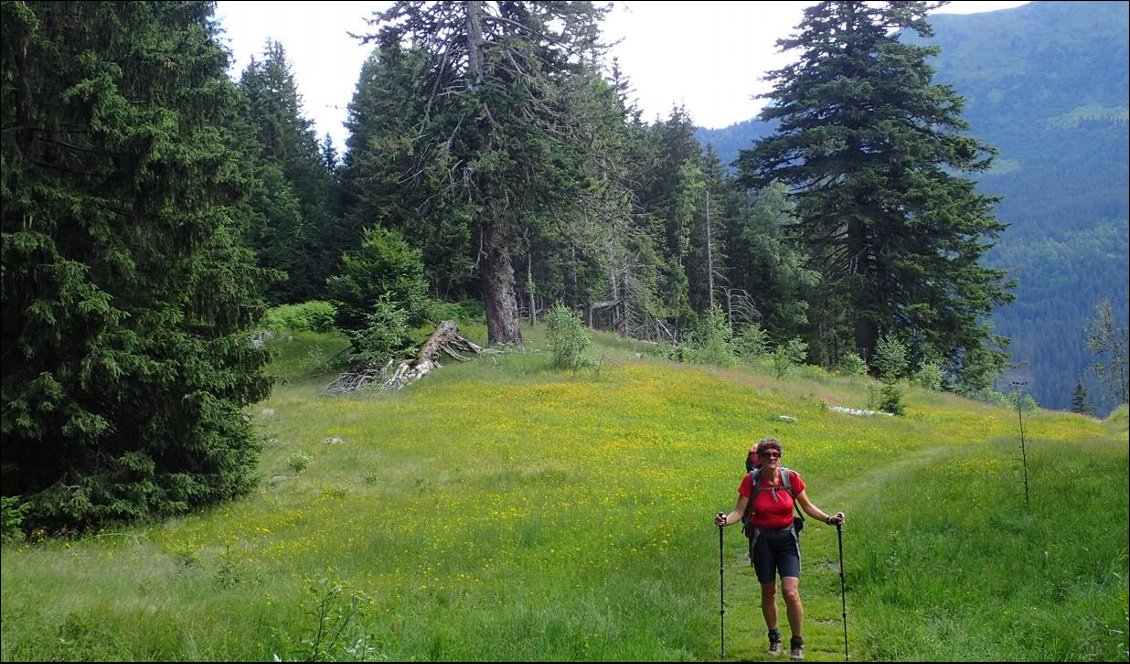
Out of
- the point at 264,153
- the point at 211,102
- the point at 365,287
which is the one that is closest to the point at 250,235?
the point at 264,153

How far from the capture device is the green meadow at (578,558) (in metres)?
6.44

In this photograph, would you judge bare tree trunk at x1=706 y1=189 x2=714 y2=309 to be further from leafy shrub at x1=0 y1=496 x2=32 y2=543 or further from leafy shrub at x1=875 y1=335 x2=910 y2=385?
leafy shrub at x1=0 y1=496 x2=32 y2=543

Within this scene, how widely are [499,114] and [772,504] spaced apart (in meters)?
25.5

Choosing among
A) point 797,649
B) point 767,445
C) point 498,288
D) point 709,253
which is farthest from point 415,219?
point 709,253

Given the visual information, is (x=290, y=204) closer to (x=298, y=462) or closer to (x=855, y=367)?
(x=855, y=367)

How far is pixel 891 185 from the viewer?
36375 mm

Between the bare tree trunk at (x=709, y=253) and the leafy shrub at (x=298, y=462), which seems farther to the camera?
the bare tree trunk at (x=709, y=253)

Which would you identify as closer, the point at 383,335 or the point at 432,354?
the point at 383,335

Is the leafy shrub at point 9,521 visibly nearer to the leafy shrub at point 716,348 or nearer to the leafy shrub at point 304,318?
the leafy shrub at point 716,348

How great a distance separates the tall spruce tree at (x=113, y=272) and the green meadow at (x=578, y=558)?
1160 millimetres

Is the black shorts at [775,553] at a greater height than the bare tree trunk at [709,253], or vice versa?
the bare tree trunk at [709,253]

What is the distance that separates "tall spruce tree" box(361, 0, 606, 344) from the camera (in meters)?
29.5

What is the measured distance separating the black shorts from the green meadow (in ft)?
2.27

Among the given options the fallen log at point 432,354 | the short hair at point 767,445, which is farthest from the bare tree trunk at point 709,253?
the short hair at point 767,445
